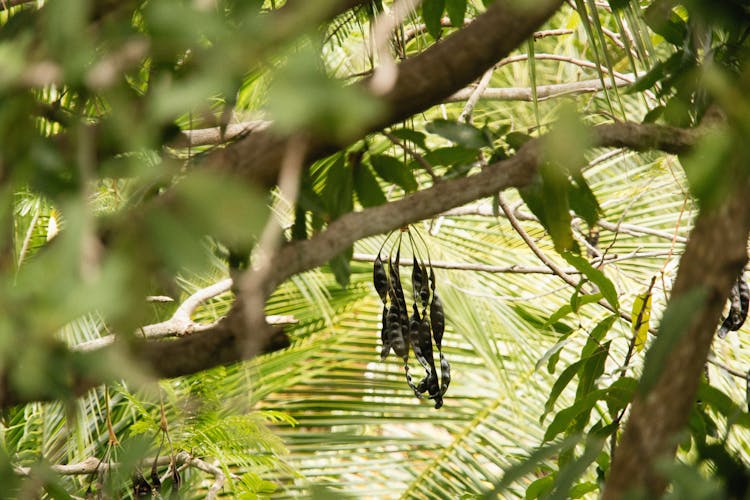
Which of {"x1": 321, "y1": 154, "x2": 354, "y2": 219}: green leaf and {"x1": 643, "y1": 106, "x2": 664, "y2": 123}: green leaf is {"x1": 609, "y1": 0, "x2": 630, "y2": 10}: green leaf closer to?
{"x1": 643, "y1": 106, "x2": 664, "y2": 123}: green leaf

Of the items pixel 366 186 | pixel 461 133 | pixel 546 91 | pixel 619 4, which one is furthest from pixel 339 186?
pixel 546 91

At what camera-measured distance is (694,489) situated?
0.42 meters

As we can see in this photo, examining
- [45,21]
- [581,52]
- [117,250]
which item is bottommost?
[117,250]

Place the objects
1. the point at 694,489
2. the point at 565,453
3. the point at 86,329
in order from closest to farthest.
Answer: the point at 694,489 < the point at 565,453 < the point at 86,329

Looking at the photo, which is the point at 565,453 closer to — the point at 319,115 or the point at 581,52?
the point at 319,115

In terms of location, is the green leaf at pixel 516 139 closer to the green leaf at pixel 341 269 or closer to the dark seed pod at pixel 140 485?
the green leaf at pixel 341 269

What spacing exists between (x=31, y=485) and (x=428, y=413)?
268 cm

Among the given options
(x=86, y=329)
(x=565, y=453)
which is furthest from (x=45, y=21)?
(x=86, y=329)

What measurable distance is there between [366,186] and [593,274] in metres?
0.43

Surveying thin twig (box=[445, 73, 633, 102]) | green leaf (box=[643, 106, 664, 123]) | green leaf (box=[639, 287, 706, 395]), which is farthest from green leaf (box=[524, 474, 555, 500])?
thin twig (box=[445, 73, 633, 102])

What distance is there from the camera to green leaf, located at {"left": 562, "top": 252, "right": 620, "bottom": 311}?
3.36 ft

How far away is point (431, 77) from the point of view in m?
0.47

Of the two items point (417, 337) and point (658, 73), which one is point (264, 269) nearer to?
point (658, 73)

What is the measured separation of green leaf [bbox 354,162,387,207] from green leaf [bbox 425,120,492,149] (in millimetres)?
86
